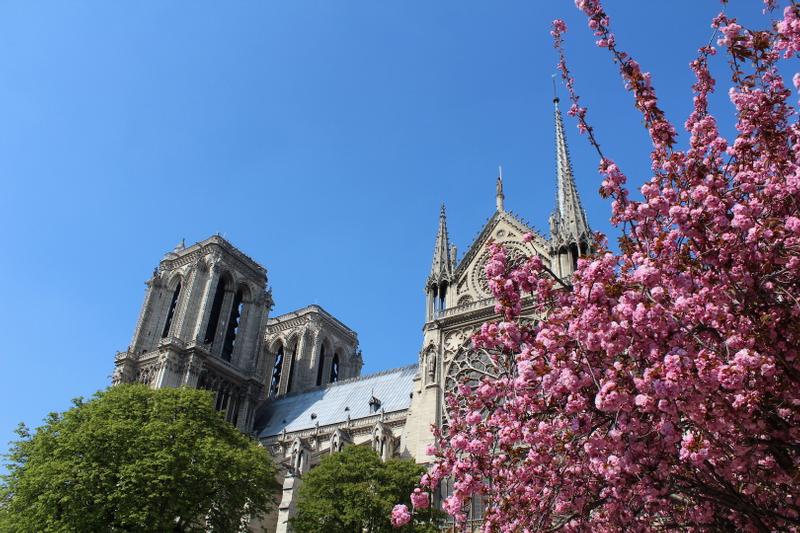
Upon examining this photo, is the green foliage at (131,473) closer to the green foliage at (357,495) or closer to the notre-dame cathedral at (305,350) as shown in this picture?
the green foliage at (357,495)

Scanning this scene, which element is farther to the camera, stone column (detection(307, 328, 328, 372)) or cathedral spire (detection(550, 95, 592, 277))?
stone column (detection(307, 328, 328, 372))

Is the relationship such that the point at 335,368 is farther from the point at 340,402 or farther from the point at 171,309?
the point at 171,309

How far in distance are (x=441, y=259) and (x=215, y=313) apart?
2856 centimetres

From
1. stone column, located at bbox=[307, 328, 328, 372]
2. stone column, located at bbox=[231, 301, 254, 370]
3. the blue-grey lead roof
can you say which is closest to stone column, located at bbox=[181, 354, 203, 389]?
stone column, located at bbox=[231, 301, 254, 370]

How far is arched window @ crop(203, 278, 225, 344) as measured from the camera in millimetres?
59006

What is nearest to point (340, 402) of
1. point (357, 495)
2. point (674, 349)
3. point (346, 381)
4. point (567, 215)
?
point (346, 381)

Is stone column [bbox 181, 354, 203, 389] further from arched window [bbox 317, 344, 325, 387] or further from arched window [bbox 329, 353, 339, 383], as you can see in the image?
arched window [bbox 329, 353, 339, 383]

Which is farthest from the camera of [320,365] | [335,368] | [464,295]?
[335,368]

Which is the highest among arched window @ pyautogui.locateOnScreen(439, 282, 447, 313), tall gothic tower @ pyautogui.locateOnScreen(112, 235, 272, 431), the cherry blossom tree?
tall gothic tower @ pyautogui.locateOnScreen(112, 235, 272, 431)

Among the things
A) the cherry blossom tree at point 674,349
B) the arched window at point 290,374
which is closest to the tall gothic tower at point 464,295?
the cherry blossom tree at point 674,349

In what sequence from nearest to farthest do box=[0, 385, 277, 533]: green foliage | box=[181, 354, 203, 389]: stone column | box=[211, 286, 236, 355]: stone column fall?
box=[0, 385, 277, 533]: green foliage < box=[181, 354, 203, 389]: stone column < box=[211, 286, 236, 355]: stone column

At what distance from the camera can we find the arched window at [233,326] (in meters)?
60.9

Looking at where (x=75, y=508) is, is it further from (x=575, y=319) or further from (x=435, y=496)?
(x=575, y=319)

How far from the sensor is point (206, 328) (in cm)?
5756
